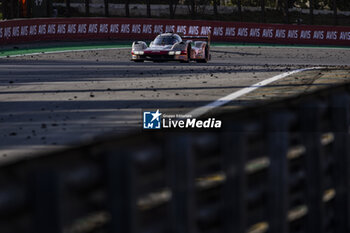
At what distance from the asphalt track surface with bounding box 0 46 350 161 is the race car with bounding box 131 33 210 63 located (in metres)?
1.92

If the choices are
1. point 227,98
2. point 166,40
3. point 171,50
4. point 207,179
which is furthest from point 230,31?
A: point 207,179

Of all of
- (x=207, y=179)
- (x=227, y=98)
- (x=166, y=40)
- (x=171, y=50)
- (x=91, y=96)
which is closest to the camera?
(x=207, y=179)

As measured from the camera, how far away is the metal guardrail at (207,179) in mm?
2125

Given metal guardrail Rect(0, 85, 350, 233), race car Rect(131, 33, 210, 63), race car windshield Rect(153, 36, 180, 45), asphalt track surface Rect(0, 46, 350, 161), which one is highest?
metal guardrail Rect(0, 85, 350, 233)

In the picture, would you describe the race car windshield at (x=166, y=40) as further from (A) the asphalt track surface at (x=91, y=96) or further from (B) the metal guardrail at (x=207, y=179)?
(B) the metal guardrail at (x=207, y=179)

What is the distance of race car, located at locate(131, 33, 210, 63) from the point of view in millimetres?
29922

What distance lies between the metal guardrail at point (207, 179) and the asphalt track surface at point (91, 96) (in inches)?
222

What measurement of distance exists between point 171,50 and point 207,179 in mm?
Answer: 26970

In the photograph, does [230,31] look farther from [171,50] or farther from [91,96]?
[91,96]

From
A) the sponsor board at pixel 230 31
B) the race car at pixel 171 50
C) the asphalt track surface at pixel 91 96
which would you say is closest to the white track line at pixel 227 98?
Answer: the asphalt track surface at pixel 91 96

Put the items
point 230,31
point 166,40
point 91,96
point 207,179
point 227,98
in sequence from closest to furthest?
point 207,179, point 227,98, point 91,96, point 166,40, point 230,31

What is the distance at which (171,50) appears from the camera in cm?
2991

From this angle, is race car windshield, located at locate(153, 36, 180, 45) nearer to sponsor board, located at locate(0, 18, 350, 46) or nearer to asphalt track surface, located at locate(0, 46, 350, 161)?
asphalt track surface, located at locate(0, 46, 350, 161)

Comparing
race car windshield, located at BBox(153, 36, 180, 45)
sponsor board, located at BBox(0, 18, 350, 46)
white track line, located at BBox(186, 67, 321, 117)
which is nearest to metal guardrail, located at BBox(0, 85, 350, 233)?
white track line, located at BBox(186, 67, 321, 117)
